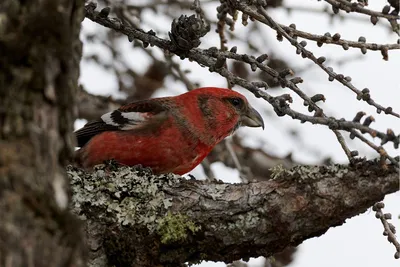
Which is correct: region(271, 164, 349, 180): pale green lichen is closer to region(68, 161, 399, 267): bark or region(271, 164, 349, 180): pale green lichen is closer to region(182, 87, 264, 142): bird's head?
region(68, 161, 399, 267): bark

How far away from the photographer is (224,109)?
5.29 meters

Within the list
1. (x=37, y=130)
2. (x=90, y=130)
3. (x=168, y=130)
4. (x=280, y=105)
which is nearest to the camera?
(x=37, y=130)

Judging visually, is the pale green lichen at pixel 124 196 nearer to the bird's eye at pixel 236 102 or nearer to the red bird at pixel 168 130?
the red bird at pixel 168 130

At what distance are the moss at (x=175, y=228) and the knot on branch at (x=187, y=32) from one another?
833 millimetres

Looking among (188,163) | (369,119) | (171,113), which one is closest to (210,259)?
(369,119)

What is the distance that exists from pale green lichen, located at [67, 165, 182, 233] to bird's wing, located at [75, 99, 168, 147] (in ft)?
3.90

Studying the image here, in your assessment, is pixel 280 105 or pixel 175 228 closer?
pixel 280 105

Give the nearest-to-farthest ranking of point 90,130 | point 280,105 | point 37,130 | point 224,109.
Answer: point 37,130
point 280,105
point 90,130
point 224,109

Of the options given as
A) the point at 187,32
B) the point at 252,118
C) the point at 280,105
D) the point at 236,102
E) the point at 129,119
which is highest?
the point at 236,102

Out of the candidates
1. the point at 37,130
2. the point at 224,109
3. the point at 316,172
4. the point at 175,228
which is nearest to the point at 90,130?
the point at 224,109

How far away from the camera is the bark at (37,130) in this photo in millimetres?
1720

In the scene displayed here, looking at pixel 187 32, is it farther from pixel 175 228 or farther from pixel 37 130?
pixel 37 130

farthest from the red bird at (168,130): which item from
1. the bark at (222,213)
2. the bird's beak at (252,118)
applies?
the bark at (222,213)

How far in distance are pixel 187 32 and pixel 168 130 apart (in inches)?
56.6
